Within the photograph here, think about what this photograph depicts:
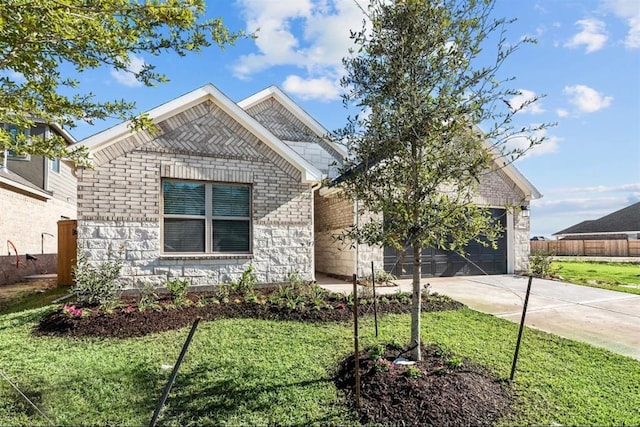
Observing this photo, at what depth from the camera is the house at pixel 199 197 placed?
780 cm

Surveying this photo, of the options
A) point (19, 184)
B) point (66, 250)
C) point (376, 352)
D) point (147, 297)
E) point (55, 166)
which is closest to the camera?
point (376, 352)

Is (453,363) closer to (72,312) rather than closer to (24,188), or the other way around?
(72,312)

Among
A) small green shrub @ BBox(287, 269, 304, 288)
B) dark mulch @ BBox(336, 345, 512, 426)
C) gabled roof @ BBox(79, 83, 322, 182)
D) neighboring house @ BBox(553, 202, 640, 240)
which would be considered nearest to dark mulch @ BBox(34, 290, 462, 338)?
small green shrub @ BBox(287, 269, 304, 288)

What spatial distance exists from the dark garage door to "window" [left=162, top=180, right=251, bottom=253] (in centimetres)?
499

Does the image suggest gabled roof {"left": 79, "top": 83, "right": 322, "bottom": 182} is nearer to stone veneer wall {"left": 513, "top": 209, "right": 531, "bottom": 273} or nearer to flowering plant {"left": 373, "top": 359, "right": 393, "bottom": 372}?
flowering plant {"left": 373, "top": 359, "right": 393, "bottom": 372}

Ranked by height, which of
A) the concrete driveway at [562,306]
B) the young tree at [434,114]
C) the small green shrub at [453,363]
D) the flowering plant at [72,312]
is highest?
the young tree at [434,114]

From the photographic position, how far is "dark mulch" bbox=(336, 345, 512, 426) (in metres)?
3.19

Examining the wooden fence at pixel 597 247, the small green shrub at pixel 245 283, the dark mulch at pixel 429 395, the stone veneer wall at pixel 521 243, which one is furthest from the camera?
the wooden fence at pixel 597 247

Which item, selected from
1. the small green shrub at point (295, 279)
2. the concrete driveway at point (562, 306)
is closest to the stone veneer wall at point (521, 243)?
the concrete driveway at point (562, 306)

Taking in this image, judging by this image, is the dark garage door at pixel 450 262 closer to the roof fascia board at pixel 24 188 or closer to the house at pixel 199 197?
the house at pixel 199 197

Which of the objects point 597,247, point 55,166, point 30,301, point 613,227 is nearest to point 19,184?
point 55,166

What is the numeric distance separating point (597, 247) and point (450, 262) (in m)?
23.4

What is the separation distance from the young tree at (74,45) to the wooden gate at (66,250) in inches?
220

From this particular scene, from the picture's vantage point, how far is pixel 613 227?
36.7m
